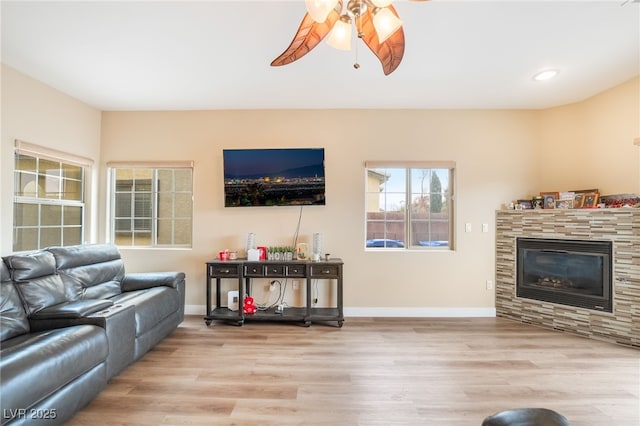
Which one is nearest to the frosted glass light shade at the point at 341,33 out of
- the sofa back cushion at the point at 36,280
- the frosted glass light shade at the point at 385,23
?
the frosted glass light shade at the point at 385,23

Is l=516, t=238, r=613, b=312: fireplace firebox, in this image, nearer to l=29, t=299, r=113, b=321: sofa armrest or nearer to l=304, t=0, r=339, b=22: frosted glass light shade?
l=304, t=0, r=339, b=22: frosted glass light shade

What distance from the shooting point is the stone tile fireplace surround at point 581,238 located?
290cm

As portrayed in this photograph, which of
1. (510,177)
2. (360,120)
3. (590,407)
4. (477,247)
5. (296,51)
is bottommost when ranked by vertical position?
(590,407)

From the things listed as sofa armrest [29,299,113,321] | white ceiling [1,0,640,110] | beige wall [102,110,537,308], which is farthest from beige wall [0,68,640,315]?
sofa armrest [29,299,113,321]

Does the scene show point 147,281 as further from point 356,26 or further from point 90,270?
point 356,26

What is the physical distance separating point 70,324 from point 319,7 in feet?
8.76

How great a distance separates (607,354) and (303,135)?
3944 mm

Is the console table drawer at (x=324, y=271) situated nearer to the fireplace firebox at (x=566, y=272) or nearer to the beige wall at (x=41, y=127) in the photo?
the fireplace firebox at (x=566, y=272)

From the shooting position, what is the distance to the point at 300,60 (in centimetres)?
262

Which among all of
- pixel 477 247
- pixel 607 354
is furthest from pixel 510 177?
pixel 607 354

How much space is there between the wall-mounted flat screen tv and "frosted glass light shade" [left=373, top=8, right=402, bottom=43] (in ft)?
7.17

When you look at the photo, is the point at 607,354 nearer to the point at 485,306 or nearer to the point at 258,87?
the point at 485,306

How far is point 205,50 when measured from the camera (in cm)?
249

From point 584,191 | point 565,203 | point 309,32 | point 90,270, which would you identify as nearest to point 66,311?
point 90,270
